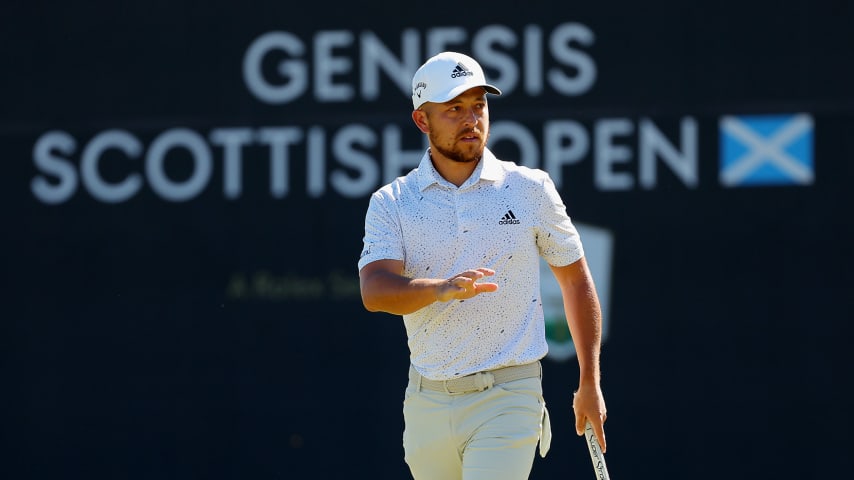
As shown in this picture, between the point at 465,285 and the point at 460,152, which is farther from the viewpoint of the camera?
the point at 460,152

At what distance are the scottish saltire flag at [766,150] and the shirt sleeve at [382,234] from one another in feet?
8.60

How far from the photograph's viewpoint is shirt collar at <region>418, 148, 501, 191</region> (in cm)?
390

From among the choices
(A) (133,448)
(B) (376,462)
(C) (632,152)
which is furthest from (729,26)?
(A) (133,448)

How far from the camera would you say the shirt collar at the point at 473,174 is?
154 inches

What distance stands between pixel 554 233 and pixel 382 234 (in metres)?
0.49

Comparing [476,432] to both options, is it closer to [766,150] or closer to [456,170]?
[456,170]

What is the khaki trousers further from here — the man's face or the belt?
the man's face

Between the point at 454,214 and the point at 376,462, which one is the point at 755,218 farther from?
the point at 454,214

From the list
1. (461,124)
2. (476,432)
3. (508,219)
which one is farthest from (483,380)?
(461,124)

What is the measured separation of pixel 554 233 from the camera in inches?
154

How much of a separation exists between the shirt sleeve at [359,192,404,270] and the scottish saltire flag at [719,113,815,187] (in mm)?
2621

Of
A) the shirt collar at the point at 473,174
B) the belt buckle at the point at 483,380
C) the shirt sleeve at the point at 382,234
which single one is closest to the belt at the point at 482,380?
the belt buckle at the point at 483,380

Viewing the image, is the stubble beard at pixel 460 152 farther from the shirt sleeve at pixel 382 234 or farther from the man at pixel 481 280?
the shirt sleeve at pixel 382 234

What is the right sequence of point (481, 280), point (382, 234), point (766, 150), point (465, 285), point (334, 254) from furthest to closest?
1. point (334, 254)
2. point (766, 150)
3. point (382, 234)
4. point (481, 280)
5. point (465, 285)
